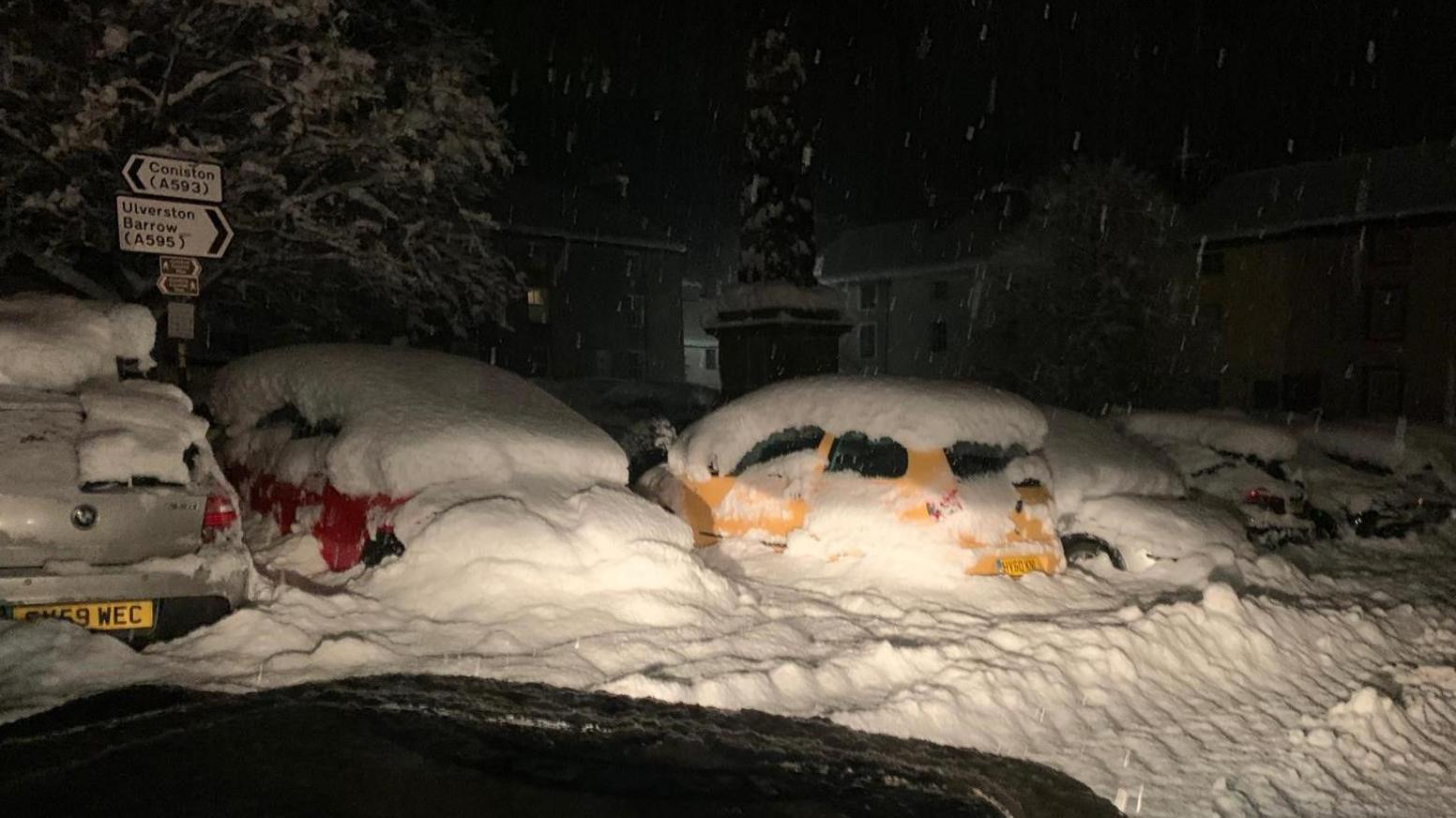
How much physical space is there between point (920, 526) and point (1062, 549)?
1.56 meters

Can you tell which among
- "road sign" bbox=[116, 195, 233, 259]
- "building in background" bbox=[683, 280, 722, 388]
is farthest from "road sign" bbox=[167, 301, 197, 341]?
"building in background" bbox=[683, 280, 722, 388]

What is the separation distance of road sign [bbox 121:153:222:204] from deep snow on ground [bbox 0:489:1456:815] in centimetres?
328

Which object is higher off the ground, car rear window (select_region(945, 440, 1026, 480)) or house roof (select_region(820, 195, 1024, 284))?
house roof (select_region(820, 195, 1024, 284))

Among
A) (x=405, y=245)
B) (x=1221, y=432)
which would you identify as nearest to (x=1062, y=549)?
(x=1221, y=432)

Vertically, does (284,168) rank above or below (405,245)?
above

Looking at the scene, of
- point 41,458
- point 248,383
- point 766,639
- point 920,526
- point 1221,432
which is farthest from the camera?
point 1221,432

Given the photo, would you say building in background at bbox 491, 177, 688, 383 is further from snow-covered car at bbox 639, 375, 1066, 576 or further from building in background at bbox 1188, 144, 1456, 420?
snow-covered car at bbox 639, 375, 1066, 576

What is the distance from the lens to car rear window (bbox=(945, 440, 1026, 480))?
25.4 feet

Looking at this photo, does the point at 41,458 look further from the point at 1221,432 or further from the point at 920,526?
the point at 1221,432

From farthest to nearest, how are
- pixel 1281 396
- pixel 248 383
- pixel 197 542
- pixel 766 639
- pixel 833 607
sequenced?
1. pixel 1281 396
2. pixel 248 383
3. pixel 833 607
4. pixel 766 639
5. pixel 197 542

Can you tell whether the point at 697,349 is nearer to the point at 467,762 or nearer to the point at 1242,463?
the point at 1242,463

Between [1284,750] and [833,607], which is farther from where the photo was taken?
[833,607]

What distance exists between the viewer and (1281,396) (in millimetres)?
31781

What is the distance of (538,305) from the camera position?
29203mm
